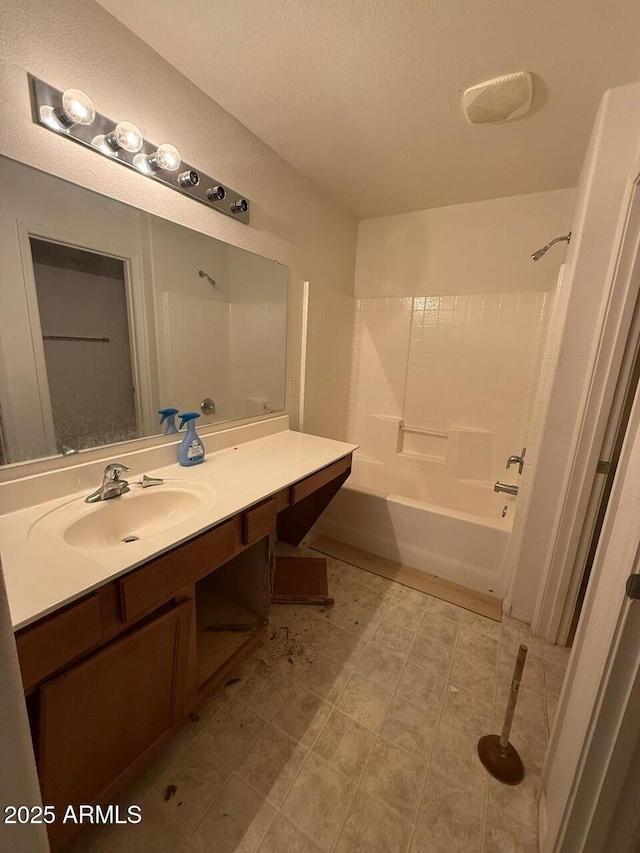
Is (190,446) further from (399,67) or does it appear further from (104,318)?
(399,67)

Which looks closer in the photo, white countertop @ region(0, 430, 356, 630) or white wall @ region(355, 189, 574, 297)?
white countertop @ region(0, 430, 356, 630)

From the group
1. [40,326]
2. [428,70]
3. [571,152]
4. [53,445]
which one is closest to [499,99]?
[428,70]

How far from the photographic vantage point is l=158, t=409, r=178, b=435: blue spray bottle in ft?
4.70

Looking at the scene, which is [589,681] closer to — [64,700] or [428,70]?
[64,700]

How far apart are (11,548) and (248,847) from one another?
0.99m

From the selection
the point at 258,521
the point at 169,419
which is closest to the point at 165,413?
the point at 169,419

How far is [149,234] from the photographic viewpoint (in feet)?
4.28

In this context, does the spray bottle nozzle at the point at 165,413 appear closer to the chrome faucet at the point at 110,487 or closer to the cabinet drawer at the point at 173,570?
the chrome faucet at the point at 110,487

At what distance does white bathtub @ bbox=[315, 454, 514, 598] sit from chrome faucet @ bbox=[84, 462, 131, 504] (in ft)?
4.45

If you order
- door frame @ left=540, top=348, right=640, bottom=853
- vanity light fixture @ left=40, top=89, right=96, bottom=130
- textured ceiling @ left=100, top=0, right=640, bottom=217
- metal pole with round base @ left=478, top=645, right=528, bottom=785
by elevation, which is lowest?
metal pole with round base @ left=478, top=645, right=528, bottom=785

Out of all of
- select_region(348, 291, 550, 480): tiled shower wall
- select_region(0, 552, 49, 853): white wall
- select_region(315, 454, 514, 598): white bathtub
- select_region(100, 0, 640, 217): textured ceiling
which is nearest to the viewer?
select_region(0, 552, 49, 853): white wall

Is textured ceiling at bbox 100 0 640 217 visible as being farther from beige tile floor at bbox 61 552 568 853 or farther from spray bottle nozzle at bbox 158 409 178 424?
beige tile floor at bbox 61 552 568 853

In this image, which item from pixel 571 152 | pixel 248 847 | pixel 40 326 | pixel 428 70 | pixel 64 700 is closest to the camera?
pixel 64 700

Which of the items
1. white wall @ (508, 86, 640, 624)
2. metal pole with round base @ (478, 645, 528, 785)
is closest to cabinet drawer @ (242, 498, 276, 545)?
metal pole with round base @ (478, 645, 528, 785)
